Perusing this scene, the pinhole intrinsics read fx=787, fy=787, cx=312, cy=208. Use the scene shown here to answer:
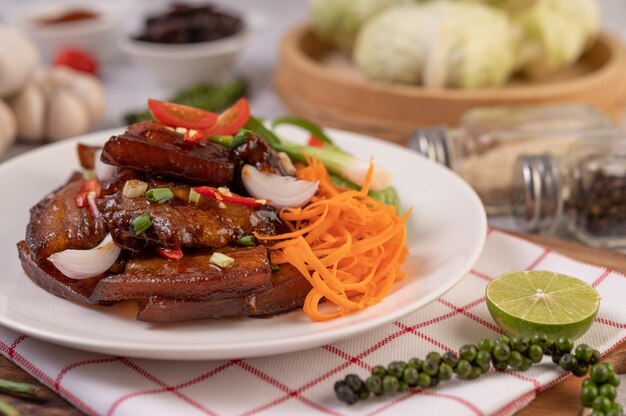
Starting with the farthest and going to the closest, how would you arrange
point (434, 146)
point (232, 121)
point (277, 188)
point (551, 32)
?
point (551, 32), point (434, 146), point (232, 121), point (277, 188)

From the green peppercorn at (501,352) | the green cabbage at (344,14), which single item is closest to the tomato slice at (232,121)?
the green peppercorn at (501,352)

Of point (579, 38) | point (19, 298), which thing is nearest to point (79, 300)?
point (19, 298)

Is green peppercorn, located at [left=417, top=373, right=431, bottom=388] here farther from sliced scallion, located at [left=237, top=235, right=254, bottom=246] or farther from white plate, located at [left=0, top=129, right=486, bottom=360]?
sliced scallion, located at [left=237, top=235, right=254, bottom=246]

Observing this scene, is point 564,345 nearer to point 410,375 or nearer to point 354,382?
point 410,375

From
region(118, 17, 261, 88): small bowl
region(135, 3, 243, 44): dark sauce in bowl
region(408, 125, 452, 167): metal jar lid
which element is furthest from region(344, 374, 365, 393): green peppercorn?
region(135, 3, 243, 44): dark sauce in bowl

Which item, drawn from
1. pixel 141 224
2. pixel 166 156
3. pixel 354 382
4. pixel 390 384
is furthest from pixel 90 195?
pixel 390 384

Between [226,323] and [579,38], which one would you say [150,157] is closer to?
[226,323]

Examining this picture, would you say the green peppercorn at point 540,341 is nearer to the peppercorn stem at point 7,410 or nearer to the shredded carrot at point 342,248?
the shredded carrot at point 342,248
